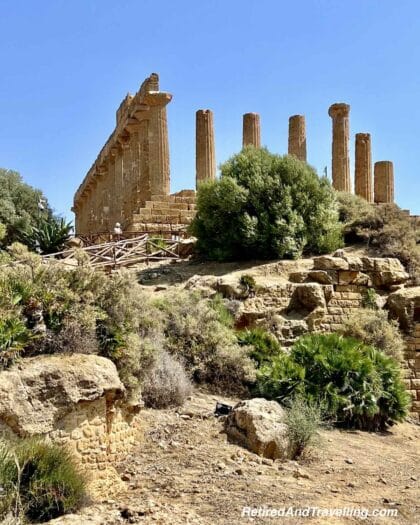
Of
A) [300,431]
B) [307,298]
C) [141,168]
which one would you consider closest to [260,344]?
[307,298]

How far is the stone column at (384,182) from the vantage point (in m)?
31.6

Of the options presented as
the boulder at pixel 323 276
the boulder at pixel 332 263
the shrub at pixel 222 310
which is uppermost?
the boulder at pixel 332 263

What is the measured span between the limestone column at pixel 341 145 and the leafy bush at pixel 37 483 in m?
24.7

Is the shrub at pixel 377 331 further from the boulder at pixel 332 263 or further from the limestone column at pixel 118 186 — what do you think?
the limestone column at pixel 118 186

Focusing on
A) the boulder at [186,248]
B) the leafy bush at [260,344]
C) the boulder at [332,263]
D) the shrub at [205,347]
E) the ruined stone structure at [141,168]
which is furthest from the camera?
the ruined stone structure at [141,168]

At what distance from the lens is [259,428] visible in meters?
9.27

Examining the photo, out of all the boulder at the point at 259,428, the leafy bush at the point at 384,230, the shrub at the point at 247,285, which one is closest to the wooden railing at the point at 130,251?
the shrub at the point at 247,285

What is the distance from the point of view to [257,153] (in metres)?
20.0

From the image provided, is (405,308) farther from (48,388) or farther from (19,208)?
(19,208)

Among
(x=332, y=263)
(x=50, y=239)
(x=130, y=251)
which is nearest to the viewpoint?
(x=332, y=263)

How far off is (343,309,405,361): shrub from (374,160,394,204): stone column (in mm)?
17175

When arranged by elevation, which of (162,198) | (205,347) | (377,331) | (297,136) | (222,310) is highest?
(297,136)

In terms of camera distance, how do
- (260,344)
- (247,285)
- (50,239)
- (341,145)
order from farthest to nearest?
1. (341,145)
2. (50,239)
3. (247,285)
4. (260,344)

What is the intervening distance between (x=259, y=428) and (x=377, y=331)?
6.19 meters
